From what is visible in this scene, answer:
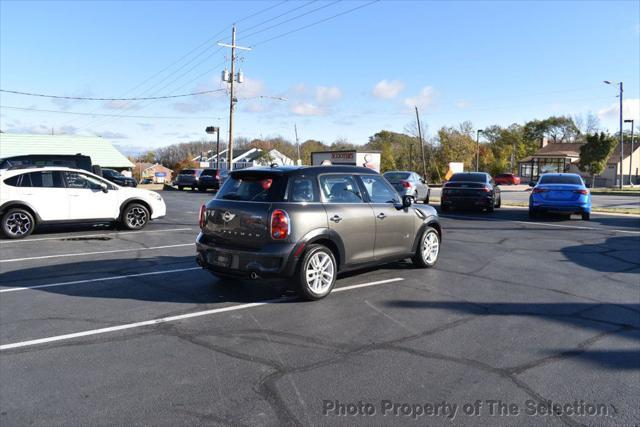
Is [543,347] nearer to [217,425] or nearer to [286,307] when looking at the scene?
[286,307]

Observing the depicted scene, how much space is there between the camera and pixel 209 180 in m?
35.4

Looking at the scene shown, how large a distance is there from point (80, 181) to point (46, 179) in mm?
739

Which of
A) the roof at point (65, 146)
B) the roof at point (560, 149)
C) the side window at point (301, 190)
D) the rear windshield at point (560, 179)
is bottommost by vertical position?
the side window at point (301, 190)

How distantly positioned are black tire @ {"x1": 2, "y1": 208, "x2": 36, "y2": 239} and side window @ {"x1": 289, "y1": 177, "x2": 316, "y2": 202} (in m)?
8.48

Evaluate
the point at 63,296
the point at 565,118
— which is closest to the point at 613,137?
the point at 565,118

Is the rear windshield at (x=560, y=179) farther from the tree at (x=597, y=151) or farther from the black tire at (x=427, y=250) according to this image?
the tree at (x=597, y=151)

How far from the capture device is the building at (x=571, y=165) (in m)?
Result: 67.6

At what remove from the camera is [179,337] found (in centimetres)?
489

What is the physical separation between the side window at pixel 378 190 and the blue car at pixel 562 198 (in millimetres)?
11018

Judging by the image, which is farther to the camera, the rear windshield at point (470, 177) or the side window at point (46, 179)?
the rear windshield at point (470, 177)

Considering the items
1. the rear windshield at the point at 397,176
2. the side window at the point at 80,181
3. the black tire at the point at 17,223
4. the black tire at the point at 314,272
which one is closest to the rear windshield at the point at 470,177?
the rear windshield at the point at 397,176

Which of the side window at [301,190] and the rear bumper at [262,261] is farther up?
the side window at [301,190]

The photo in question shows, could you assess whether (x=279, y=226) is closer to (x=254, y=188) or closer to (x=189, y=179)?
(x=254, y=188)

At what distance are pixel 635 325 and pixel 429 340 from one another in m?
2.51
